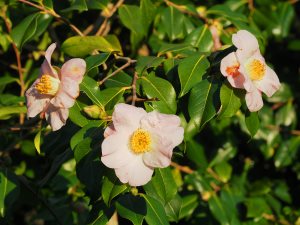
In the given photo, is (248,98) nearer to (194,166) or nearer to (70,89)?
(70,89)

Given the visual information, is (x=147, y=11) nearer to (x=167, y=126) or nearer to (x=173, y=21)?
(x=173, y=21)

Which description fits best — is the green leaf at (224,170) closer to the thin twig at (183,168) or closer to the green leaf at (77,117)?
the thin twig at (183,168)

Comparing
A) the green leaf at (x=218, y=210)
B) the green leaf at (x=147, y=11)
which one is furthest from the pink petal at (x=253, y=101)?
the green leaf at (x=218, y=210)

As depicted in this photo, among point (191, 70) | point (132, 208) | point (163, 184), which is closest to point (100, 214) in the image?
point (132, 208)

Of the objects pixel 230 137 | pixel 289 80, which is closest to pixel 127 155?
pixel 230 137

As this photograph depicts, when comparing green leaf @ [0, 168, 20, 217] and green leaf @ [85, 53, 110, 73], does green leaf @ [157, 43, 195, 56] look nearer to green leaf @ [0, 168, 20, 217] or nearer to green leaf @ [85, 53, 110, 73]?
green leaf @ [85, 53, 110, 73]

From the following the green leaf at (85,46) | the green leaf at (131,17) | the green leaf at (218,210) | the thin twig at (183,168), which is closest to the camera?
the green leaf at (85,46)

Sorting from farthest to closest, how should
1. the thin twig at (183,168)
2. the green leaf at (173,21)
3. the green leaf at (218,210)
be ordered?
1. the thin twig at (183,168)
2. the green leaf at (218,210)
3. the green leaf at (173,21)
